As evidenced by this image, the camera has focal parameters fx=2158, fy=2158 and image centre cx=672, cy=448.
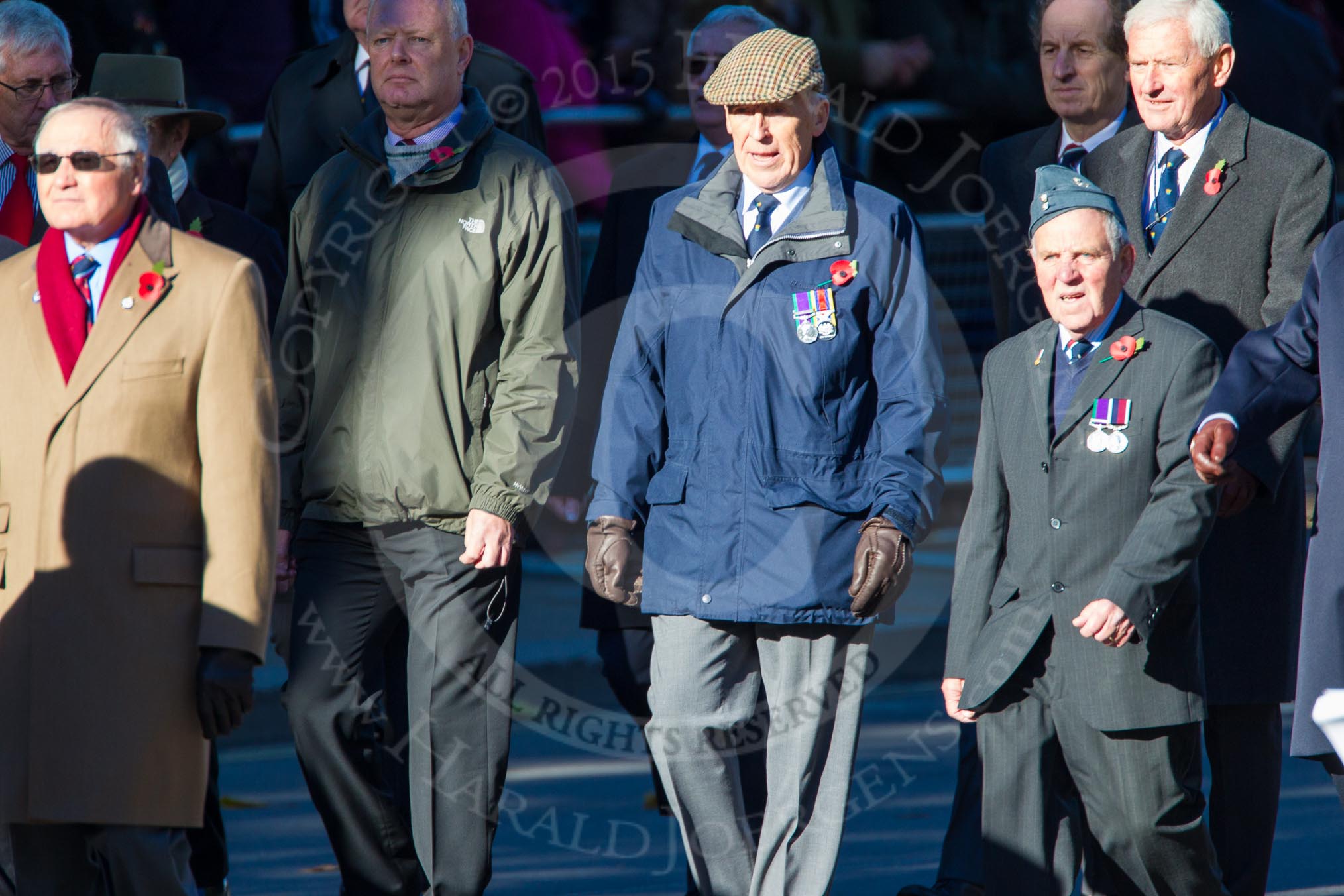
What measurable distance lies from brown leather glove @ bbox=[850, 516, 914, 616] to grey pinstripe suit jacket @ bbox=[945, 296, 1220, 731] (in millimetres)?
192

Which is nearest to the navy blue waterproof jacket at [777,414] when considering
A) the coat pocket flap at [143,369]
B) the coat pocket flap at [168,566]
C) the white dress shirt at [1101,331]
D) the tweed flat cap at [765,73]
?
the tweed flat cap at [765,73]

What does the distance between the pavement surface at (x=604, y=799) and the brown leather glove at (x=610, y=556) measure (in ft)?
4.29

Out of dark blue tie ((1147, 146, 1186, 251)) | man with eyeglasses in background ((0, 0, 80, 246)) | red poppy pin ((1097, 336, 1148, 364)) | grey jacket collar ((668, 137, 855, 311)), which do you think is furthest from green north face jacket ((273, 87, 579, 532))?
dark blue tie ((1147, 146, 1186, 251))

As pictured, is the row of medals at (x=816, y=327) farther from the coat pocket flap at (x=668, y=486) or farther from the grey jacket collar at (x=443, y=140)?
→ the grey jacket collar at (x=443, y=140)

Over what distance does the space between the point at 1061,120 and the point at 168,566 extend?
3.21 meters

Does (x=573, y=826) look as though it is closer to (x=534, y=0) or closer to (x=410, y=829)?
(x=410, y=829)

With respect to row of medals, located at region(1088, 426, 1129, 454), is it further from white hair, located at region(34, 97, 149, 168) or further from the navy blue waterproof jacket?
white hair, located at region(34, 97, 149, 168)

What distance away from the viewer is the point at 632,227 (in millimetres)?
6477

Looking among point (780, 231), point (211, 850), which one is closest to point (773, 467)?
point (780, 231)

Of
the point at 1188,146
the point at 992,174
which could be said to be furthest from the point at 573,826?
the point at 1188,146

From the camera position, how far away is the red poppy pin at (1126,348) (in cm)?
511

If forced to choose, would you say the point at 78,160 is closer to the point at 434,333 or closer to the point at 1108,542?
the point at 434,333

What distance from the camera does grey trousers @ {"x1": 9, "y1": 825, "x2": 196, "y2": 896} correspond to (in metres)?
4.54

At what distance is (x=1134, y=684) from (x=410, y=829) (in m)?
2.02
